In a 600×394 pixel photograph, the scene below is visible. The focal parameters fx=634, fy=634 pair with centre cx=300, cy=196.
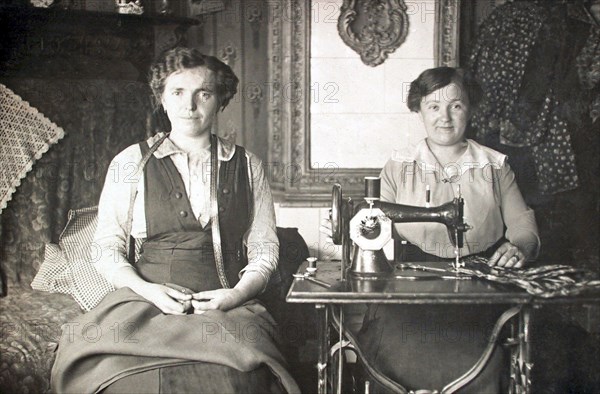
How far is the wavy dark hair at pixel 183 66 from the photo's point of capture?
2.32 meters

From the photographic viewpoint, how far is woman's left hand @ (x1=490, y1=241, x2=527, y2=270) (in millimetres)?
2152

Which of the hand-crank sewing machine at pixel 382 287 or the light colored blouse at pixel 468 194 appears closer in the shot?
the hand-crank sewing machine at pixel 382 287

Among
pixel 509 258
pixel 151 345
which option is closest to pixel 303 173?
pixel 509 258

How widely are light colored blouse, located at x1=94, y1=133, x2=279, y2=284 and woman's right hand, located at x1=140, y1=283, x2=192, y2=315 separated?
7.0 inches

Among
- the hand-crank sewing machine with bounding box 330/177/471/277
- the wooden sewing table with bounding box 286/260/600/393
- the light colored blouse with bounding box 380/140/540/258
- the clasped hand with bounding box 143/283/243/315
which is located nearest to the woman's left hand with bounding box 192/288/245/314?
the clasped hand with bounding box 143/283/243/315

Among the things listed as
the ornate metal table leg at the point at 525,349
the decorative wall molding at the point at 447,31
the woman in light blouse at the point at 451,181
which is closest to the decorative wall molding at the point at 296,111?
the decorative wall molding at the point at 447,31

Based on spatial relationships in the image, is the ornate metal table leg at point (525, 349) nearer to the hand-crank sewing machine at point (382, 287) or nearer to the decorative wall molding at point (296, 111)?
the hand-crank sewing machine at point (382, 287)

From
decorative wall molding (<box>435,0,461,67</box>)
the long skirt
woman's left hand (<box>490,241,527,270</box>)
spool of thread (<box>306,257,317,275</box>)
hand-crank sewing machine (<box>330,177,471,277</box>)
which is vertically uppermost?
decorative wall molding (<box>435,0,461,67</box>)

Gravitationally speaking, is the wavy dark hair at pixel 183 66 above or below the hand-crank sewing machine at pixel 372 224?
above

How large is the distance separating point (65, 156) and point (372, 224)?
55.4 inches

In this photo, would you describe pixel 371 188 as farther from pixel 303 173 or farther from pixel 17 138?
pixel 17 138

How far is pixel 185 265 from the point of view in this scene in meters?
2.23

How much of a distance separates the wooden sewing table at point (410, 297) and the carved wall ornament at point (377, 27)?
3.10ft

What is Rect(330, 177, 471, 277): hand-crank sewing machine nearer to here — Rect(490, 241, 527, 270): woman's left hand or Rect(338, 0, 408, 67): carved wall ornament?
Rect(490, 241, 527, 270): woman's left hand
